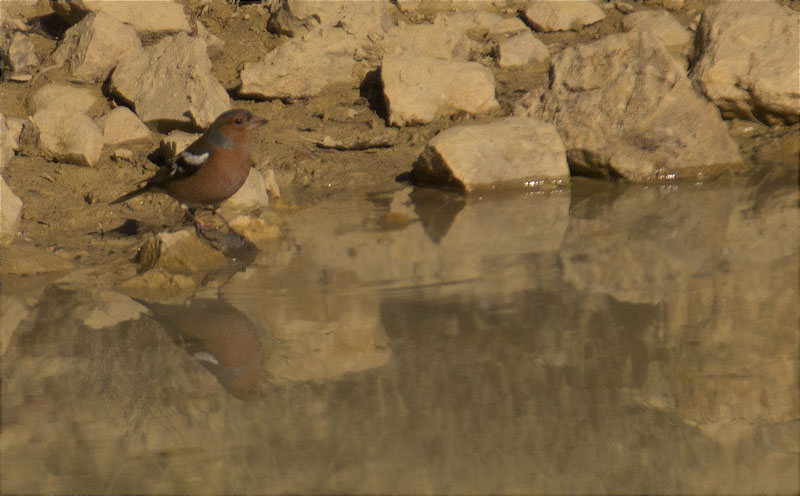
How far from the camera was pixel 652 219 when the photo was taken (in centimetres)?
482

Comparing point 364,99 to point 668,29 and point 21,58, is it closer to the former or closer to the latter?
point 668,29

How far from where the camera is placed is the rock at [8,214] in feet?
16.2

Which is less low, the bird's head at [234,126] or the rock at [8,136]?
the bird's head at [234,126]

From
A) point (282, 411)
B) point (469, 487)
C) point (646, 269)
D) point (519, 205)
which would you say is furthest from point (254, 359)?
point (519, 205)

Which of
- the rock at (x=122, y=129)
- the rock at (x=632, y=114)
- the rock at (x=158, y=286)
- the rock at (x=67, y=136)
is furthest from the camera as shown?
the rock at (x=122, y=129)

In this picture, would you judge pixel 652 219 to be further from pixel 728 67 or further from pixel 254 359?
pixel 254 359

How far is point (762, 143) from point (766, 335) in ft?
9.59

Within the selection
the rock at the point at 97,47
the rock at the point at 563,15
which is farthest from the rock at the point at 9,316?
the rock at the point at 563,15

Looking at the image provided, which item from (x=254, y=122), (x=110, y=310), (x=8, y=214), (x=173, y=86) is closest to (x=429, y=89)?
(x=254, y=122)

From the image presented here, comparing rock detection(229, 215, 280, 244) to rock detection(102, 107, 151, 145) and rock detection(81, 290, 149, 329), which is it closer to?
rock detection(81, 290, 149, 329)

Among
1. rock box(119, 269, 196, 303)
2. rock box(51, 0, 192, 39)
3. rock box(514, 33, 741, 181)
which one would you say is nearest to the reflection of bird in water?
rock box(119, 269, 196, 303)

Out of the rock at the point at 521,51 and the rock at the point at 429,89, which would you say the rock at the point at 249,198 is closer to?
the rock at the point at 429,89

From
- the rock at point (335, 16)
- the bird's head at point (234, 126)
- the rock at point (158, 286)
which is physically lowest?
the rock at point (158, 286)

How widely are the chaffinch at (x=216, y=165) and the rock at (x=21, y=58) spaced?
87.3 inches
